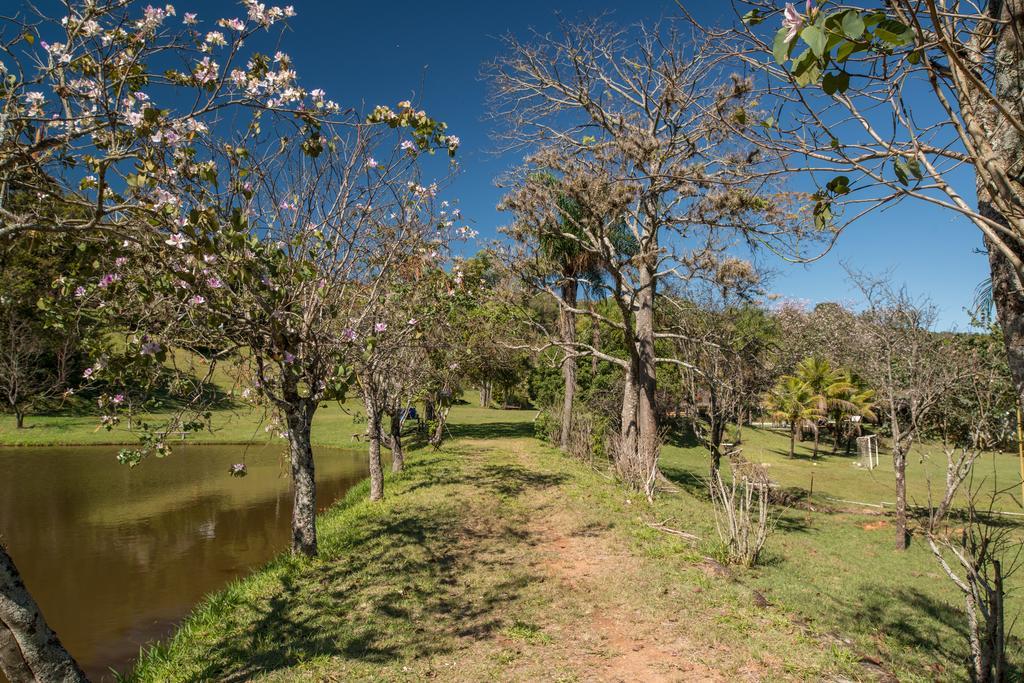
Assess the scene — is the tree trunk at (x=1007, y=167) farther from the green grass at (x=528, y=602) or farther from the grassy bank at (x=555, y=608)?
the grassy bank at (x=555, y=608)

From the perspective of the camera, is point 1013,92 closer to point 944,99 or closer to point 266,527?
point 944,99

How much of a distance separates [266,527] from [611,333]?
2014 centimetres

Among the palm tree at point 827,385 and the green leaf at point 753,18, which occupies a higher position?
the green leaf at point 753,18

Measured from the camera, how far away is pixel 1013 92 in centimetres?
238

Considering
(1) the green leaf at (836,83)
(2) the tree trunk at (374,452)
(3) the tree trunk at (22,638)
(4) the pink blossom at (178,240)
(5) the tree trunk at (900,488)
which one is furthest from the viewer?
(2) the tree trunk at (374,452)

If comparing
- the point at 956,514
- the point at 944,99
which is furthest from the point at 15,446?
the point at 956,514

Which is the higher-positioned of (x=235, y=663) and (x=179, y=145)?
(x=179, y=145)

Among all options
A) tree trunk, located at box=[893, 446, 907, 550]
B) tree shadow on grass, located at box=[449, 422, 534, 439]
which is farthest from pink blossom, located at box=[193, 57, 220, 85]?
tree shadow on grass, located at box=[449, 422, 534, 439]

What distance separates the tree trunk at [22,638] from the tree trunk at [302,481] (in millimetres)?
3525

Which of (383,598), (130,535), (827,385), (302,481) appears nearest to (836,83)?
(383,598)

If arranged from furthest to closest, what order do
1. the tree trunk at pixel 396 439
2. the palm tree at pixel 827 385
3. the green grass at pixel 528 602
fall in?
the palm tree at pixel 827 385 → the tree trunk at pixel 396 439 → the green grass at pixel 528 602

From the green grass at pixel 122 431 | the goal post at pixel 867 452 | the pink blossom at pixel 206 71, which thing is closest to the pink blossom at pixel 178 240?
the pink blossom at pixel 206 71

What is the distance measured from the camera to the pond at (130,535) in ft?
21.6

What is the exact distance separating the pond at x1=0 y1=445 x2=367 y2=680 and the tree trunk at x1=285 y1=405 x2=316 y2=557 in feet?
4.83
